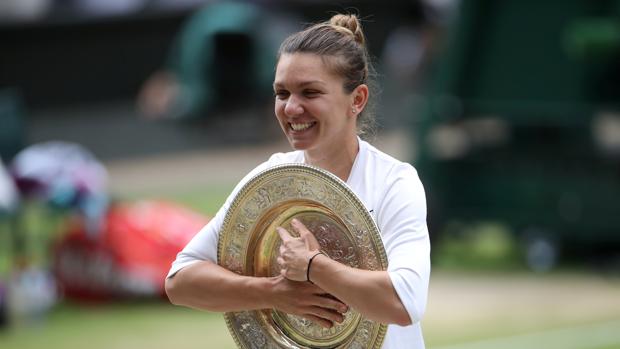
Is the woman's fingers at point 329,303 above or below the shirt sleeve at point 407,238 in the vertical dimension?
below

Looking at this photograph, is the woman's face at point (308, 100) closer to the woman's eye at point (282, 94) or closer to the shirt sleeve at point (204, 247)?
the woman's eye at point (282, 94)

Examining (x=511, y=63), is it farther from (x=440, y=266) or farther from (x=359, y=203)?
(x=359, y=203)

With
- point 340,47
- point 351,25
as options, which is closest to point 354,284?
point 340,47

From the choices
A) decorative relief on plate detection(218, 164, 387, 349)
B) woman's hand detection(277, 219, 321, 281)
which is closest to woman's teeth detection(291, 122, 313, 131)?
decorative relief on plate detection(218, 164, 387, 349)

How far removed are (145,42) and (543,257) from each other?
30.1 feet

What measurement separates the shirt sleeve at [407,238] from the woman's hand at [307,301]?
18 centimetres

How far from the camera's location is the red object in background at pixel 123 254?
8.86 meters

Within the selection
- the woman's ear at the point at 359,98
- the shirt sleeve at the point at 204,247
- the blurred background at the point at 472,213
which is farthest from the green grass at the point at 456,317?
the woman's ear at the point at 359,98

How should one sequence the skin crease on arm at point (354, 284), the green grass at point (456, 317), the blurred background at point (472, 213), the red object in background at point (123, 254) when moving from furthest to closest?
the red object in background at point (123, 254) < the blurred background at point (472, 213) < the green grass at point (456, 317) < the skin crease on arm at point (354, 284)

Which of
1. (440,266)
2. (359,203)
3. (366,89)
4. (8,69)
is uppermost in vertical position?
(8,69)

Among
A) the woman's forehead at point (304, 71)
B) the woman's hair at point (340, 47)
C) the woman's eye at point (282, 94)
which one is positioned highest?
the woman's hair at point (340, 47)

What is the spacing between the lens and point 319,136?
110 inches

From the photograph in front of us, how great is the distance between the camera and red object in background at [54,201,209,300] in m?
8.86

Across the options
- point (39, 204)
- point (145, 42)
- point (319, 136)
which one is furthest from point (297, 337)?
point (145, 42)
